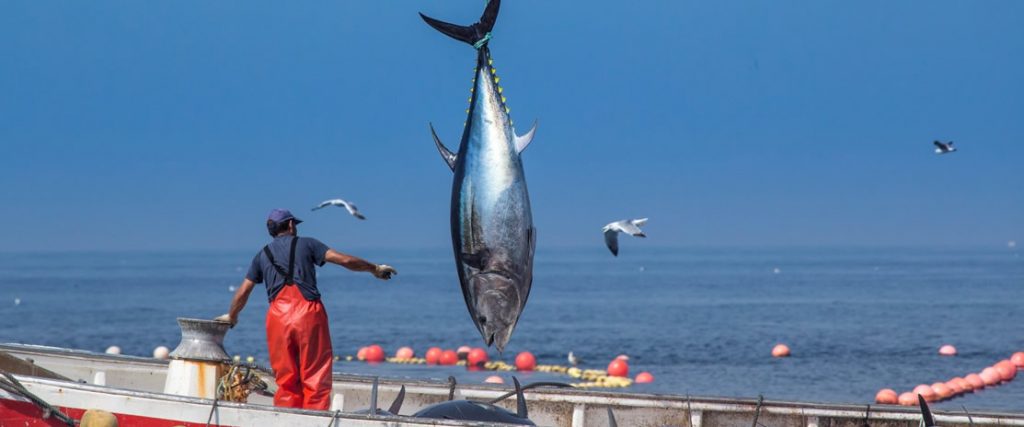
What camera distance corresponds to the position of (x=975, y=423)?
10.6 metres

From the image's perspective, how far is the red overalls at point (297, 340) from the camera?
8.93 m

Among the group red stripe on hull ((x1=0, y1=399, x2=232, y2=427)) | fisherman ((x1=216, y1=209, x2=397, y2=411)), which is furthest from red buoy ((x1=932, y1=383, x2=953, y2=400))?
red stripe on hull ((x1=0, y1=399, x2=232, y2=427))

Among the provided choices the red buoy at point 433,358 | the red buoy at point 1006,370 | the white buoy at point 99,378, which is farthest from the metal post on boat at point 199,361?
the red buoy at point 1006,370

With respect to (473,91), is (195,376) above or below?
below

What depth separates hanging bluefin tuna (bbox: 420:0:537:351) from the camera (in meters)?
5.89

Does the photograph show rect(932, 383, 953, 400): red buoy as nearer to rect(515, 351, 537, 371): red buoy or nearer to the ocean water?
the ocean water

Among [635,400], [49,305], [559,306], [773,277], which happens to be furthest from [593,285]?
[635,400]

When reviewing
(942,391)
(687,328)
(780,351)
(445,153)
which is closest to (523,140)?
(445,153)

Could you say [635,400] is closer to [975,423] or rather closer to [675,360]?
[975,423]

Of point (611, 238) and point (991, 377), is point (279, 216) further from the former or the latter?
point (991, 377)

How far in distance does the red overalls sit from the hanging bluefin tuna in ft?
8.53

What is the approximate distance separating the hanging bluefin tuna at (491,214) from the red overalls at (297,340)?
260 centimetres

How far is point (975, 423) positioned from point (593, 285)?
89957mm

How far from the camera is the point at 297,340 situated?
8953mm
